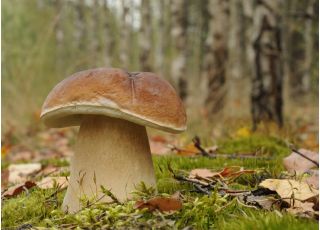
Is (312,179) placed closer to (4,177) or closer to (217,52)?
(4,177)

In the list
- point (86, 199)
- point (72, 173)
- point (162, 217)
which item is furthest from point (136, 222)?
point (72, 173)

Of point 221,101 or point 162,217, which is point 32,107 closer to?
point 221,101

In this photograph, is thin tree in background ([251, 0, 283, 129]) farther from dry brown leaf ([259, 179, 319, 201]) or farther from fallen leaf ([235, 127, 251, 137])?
dry brown leaf ([259, 179, 319, 201])

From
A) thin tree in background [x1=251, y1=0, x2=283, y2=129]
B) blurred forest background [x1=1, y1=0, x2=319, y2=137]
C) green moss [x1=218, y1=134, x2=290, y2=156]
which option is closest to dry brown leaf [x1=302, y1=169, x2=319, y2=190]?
green moss [x1=218, y1=134, x2=290, y2=156]

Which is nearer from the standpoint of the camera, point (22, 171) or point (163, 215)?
point (163, 215)

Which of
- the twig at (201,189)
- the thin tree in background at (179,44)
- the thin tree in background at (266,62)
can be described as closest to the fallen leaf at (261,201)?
the twig at (201,189)

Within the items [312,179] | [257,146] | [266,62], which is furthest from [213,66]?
[312,179]

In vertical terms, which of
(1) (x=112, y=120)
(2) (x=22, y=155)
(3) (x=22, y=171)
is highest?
(1) (x=112, y=120)
